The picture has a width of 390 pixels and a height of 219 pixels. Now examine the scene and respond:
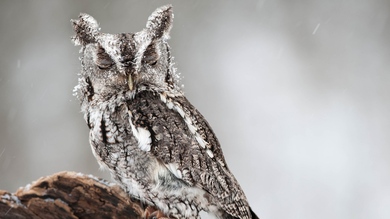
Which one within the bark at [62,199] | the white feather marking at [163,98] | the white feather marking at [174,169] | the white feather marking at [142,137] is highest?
the white feather marking at [163,98]

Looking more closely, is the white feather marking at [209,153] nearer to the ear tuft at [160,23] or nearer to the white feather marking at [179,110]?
the white feather marking at [179,110]

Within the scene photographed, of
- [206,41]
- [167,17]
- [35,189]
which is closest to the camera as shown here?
[35,189]

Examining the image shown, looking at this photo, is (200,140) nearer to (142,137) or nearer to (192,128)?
(192,128)

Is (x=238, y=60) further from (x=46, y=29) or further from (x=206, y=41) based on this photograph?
(x=46, y=29)

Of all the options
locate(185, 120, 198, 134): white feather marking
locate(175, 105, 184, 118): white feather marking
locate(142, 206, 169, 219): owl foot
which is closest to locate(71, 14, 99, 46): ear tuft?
locate(175, 105, 184, 118): white feather marking

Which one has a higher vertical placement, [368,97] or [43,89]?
[368,97]

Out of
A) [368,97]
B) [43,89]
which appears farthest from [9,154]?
[368,97]

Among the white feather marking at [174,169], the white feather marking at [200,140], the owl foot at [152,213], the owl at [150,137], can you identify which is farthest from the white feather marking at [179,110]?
the owl foot at [152,213]
